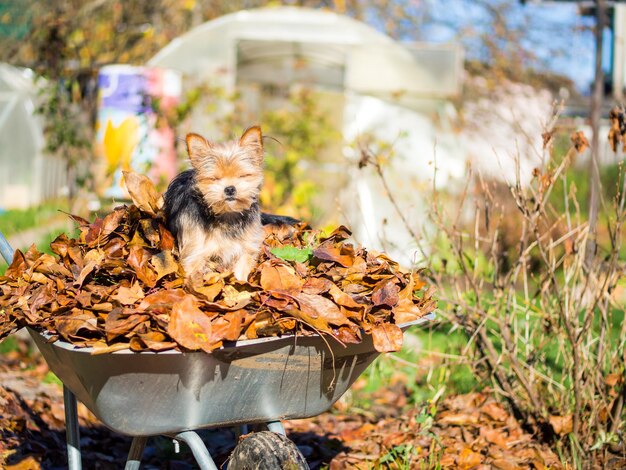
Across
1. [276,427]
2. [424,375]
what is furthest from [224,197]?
[424,375]

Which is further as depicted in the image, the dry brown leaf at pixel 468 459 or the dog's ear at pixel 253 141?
the dry brown leaf at pixel 468 459

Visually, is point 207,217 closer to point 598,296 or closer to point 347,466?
point 347,466

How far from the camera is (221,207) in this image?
2.66 meters

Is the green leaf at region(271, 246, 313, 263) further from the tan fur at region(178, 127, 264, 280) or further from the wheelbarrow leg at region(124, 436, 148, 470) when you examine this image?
the wheelbarrow leg at region(124, 436, 148, 470)

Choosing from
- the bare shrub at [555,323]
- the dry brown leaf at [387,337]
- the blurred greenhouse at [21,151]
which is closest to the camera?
the dry brown leaf at [387,337]

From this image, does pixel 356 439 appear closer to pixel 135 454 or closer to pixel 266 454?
pixel 135 454

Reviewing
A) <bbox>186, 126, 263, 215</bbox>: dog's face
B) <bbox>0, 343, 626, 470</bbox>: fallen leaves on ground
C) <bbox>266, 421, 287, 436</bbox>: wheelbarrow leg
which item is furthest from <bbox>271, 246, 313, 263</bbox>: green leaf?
<bbox>0, 343, 626, 470</bbox>: fallen leaves on ground

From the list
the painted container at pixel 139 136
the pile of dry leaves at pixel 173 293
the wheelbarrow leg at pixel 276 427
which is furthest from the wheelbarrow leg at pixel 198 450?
the painted container at pixel 139 136

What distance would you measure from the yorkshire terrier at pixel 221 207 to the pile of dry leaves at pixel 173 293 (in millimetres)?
83

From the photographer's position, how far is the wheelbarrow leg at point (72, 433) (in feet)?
9.86

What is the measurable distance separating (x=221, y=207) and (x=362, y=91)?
6.82 meters

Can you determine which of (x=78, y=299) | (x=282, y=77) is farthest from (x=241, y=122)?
(x=78, y=299)

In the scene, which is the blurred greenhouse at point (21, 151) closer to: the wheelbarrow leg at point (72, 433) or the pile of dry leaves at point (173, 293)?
the wheelbarrow leg at point (72, 433)

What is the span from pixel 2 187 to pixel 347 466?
11.4 meters
